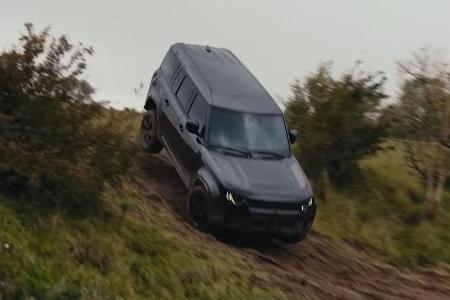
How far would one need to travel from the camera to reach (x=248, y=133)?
12.0 metres

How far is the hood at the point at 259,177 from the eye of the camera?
1073 cm

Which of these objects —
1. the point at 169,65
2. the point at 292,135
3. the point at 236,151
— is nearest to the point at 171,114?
the point at 169,65

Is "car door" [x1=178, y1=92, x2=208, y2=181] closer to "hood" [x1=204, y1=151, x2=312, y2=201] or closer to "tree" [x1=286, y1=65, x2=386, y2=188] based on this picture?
"hood" [x1=204, y1=151, x2=312, y2=201]

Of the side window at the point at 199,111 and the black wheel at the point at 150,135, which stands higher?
the side window at the point at 199,111

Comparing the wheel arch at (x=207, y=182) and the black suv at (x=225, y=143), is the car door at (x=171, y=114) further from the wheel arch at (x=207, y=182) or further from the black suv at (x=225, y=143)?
the wheel arch at (x=207, y=182)

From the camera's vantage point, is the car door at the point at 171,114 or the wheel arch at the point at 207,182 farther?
the car door at the point at 171,114

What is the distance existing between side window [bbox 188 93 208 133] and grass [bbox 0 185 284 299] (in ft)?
6.74

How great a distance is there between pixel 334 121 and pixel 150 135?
4.31m

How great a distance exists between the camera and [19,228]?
27.7 feet

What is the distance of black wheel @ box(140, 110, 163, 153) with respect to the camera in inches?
527

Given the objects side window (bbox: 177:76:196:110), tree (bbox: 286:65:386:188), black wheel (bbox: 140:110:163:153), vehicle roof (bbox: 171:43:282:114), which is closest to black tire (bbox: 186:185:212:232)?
vehicle roof (bbox: 171:43:282:114)

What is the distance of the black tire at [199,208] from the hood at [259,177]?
0.37 m

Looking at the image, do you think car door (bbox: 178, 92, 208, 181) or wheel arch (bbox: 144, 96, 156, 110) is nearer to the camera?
car door (bbox: 178, 92, 208, 181)

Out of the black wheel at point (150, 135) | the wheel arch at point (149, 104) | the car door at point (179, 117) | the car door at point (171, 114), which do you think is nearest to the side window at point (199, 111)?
the car door at point (179, 117)
